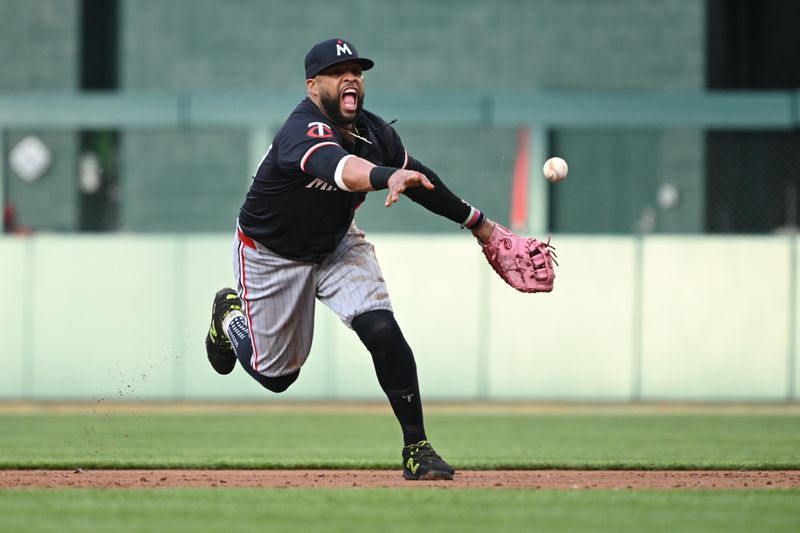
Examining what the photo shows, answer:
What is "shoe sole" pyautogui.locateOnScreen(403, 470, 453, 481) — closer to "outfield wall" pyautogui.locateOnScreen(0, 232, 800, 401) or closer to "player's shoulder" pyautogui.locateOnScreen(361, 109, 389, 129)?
"player's shoulder" pyautogui.locateOnScreen(361, 109, 389, 129)

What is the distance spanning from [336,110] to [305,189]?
0.38 meters

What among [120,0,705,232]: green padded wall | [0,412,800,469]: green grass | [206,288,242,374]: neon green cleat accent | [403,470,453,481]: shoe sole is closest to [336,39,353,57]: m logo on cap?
[206,288,242,374]: neon green cleat accent

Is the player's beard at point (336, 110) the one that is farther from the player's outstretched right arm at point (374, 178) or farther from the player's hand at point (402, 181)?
the player's hand at point (402, 181)

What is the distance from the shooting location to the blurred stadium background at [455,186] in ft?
43.5

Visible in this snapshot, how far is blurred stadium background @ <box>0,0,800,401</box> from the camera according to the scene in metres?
13.2

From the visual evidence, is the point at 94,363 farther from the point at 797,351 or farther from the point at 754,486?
the point at 754,486

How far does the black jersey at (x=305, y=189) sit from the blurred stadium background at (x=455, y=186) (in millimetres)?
7042

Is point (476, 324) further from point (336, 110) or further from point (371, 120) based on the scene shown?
point (336, 110)

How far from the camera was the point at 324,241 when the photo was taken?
20.2ft

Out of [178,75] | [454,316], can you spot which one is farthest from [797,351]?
[178,75]

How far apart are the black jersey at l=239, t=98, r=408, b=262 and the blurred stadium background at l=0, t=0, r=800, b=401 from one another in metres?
7.04

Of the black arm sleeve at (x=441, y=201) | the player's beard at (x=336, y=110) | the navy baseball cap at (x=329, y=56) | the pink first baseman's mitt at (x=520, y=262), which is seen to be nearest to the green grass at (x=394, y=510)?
the pink first baseman's mitt at (x=520, y=262)

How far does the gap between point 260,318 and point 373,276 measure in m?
0.64

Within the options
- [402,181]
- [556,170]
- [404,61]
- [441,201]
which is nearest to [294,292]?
[441,201]
